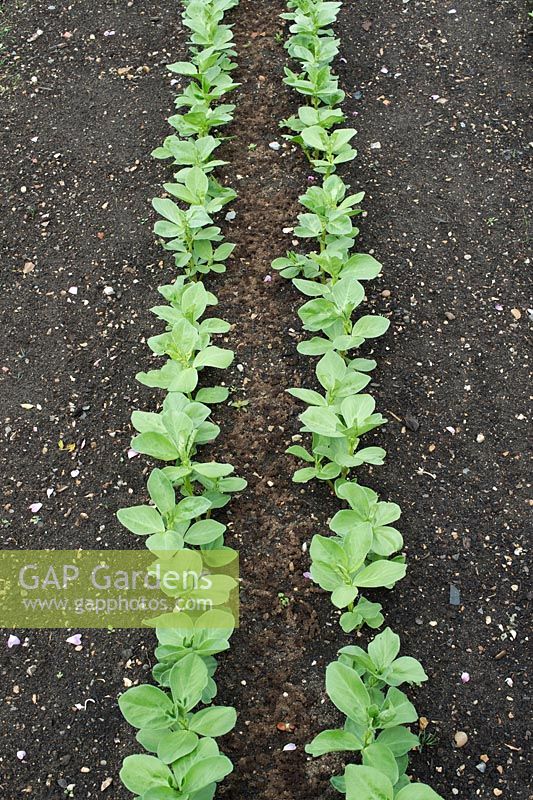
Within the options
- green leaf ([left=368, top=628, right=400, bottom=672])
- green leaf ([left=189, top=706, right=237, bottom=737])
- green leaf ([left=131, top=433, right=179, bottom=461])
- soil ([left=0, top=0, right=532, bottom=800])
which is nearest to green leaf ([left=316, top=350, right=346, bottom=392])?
soil ([left=0, top=0, right=532, bottom=800])

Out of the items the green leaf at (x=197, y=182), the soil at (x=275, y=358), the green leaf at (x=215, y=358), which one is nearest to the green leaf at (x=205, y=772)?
the soil at (x=275, y=358)

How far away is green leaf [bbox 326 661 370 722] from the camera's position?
72.8 inches

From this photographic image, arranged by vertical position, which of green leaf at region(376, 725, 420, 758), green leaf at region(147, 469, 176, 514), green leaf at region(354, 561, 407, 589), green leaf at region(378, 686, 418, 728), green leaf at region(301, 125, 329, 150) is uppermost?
green leaf at region(301, 125, 329, 150)

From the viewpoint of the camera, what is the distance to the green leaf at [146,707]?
1.87 metres

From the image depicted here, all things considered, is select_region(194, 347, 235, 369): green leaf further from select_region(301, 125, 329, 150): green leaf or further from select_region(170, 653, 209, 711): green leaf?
select_region(301, 125, 329, 150): green leaf

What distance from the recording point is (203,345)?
265cm

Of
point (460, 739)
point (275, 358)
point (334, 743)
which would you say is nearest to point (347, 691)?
point (334, 743)

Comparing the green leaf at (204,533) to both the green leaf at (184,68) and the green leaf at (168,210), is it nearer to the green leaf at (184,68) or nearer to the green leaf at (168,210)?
the green leaf at (168,210)

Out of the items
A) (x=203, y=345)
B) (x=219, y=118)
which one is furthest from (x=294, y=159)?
(x=203, y=345)

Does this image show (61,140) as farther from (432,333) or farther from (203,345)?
(432,333)

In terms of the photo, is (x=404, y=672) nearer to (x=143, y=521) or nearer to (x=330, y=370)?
(x=143, y=521)

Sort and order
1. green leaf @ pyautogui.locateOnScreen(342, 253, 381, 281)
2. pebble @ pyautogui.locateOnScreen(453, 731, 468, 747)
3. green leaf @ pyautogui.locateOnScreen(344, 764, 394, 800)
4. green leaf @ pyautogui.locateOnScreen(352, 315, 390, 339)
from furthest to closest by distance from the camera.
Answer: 1. green leaf @ pyautogui.locateOnScreen(342, 253, 381, 281)
2. green leaf @ pyautogui.locateOnScreen(352, 315, 390, 339)
3. pebble @ pyautogui.locateOnScreen(453, 731, 468, 747)
4. green leaf @ pyautogui.locateOnScreen(344, 764, 394, 800)

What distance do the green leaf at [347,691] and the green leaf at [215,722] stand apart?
9.4 inches

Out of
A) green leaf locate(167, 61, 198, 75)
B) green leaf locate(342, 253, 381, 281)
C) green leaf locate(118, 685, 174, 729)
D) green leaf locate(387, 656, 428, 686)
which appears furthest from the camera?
green leaf locate(167, 61, 198, 75)
